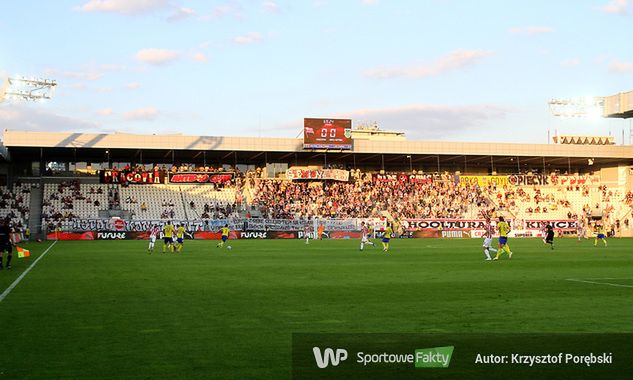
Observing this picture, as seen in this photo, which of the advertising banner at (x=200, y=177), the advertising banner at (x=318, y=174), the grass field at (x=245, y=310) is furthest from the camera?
the advertising banner at (x=318, y=174)

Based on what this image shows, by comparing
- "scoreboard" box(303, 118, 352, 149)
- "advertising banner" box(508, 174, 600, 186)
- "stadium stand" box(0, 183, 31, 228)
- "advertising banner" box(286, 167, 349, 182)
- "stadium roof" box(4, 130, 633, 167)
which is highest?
"scoreboard" box(303, 118, 352, 149)

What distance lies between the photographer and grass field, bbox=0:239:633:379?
10039mm

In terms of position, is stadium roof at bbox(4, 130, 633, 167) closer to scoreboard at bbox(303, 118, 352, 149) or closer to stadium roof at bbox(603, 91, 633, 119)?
scoreboard at bbox(303, 118, 352, 149)

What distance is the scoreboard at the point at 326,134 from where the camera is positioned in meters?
79.4

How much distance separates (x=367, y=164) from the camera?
296ft

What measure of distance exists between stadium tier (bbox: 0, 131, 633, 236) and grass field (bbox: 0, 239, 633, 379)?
45.1m

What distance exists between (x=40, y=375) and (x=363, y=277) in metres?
15.4

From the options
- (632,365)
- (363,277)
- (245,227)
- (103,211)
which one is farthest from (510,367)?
(103,211)

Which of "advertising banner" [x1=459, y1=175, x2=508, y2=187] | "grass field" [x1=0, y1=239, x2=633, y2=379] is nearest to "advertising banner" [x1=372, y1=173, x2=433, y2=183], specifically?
"advertising banner" [x1=459, y1=175, x2=508, y2=187]

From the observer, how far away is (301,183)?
83.9m

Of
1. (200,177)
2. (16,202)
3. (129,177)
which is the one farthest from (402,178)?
(16,202)

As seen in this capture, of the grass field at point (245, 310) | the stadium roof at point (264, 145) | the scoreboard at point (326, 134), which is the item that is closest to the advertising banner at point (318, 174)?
the stadium roof at point (264, 145)

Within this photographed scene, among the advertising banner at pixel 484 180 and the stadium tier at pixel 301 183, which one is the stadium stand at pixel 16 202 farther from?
the advertising banner at pixel 484 180

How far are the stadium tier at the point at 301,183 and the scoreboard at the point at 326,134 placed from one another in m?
2.35
